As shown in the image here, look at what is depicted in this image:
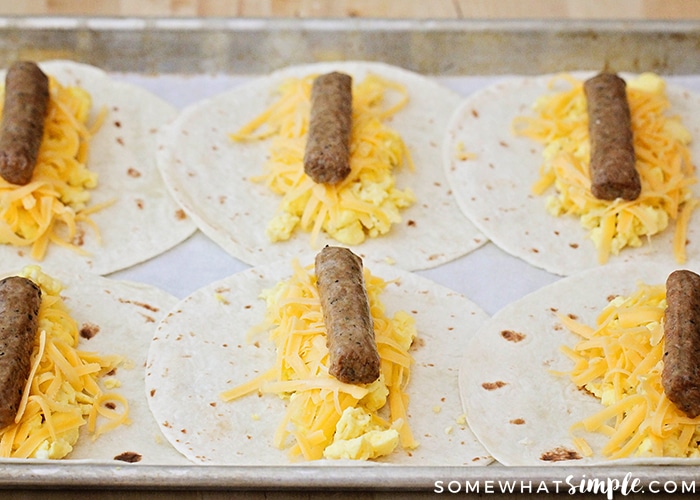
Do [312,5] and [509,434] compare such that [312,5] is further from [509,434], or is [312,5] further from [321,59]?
[509,434]

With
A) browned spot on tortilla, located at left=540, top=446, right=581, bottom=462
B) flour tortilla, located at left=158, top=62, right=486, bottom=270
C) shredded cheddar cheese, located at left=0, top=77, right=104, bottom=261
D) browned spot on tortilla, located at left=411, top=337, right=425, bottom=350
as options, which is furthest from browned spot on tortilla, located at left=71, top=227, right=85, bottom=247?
browned spot on tortilla, located at left=540, top=446, right=581, bottom=462

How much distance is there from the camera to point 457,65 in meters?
5.24

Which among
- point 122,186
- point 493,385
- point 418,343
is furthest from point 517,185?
point 122,186

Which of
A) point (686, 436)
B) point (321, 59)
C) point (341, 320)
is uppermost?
point (321, 59)

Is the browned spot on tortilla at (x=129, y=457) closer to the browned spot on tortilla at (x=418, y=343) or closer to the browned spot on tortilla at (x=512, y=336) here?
the browned spot on tortilla at (x=418, y=343)

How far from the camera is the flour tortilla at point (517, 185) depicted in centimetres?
434

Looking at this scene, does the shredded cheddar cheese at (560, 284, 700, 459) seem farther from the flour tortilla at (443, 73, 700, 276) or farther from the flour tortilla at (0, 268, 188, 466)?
the flour tortilla at (0, 268, 188, 466)

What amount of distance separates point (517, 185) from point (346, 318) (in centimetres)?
146

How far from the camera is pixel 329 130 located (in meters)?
4.34

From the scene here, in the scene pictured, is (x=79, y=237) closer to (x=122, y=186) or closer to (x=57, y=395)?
(x=122, y=186)

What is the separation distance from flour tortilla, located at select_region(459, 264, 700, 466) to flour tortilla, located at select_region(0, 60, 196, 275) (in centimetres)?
147

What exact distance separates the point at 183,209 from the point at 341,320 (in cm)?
125

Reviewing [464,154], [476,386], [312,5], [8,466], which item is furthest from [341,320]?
[312,5]

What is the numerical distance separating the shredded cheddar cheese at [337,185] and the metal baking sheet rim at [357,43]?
0.41 meters
